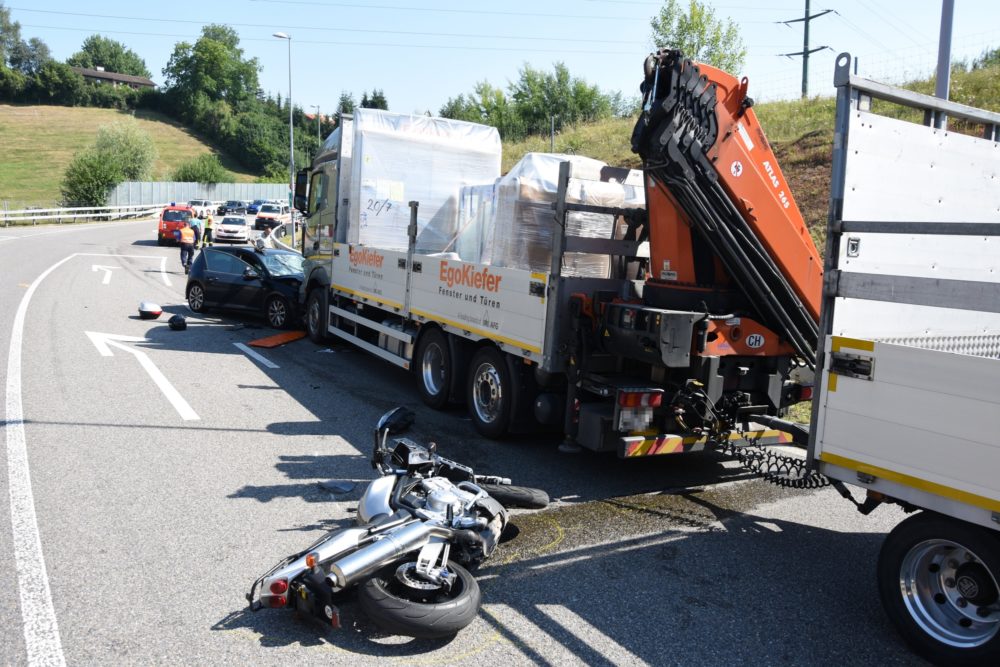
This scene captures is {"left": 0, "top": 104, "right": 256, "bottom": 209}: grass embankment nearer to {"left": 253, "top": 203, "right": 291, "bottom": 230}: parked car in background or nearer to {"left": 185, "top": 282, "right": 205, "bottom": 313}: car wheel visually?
{"left": 253, "top": 203, "right": 291, "bottom": 230}: parked car in background

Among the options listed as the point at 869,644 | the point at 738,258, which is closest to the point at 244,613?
the point at 869,644

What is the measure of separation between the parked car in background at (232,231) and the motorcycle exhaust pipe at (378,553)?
32701 millimetres

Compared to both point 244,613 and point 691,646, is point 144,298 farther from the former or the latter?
point 691,646

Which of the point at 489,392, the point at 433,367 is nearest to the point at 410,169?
the point at 433,367

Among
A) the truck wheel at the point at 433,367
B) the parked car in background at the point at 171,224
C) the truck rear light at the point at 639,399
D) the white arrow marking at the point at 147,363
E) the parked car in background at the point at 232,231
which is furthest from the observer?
the parked car in background at the point at 171,224

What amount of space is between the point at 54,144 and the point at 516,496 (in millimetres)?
104466

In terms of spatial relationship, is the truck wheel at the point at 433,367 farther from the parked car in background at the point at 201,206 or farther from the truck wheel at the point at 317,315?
the parked car in background at the point at 201,206

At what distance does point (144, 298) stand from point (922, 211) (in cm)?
1642

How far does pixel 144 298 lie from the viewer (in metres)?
17.3

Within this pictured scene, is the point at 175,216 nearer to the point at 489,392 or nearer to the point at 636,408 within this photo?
the point at 489,392

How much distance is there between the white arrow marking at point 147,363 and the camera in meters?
8.31

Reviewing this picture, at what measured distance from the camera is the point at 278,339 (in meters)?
13.0

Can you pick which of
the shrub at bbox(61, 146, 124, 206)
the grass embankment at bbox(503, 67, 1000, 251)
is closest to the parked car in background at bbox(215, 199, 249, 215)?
the shrub at bbox(61, 146, 124, 206)

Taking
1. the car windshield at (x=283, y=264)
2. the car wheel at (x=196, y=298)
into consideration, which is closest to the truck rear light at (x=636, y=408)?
the car windshield at (x=283, y=264)
